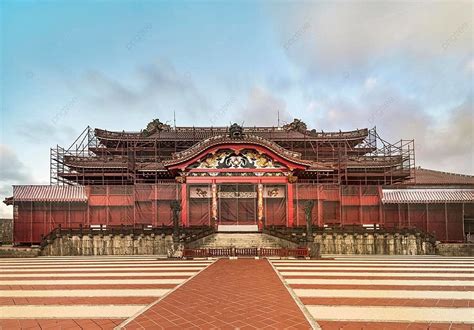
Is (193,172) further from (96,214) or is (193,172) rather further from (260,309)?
(260,309)

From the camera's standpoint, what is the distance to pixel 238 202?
28.8 metres

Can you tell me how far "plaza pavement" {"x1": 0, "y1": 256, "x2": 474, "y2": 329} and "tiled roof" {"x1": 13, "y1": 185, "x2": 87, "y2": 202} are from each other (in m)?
16.9

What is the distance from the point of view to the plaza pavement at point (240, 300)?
644 centimetres

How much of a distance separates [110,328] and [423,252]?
938 inches

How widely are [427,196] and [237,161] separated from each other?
17.1 m

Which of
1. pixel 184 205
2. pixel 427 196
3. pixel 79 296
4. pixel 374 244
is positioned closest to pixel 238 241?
pixel 184 205

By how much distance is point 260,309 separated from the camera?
722 cm

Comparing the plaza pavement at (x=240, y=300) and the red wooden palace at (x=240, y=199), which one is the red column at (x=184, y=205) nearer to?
the red wooden palace at (x=240, y=199)

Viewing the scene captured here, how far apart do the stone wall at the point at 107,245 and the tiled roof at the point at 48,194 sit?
5884mm

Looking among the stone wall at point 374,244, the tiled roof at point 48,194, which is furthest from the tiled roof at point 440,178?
the tiled roof at point 48,194

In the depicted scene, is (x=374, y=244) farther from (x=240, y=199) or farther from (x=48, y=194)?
(x=48, y=194)

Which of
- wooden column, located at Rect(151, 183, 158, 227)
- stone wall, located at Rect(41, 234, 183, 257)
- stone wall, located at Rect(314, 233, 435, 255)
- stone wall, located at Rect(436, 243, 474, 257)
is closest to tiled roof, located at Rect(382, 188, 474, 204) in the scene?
stone wall, located at Rect(314, 233, 435, 255)

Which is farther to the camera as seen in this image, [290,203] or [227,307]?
[290,203]

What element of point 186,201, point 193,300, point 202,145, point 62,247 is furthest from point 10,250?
point 193,300
